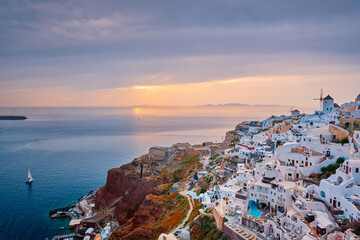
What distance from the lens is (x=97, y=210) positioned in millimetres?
56344

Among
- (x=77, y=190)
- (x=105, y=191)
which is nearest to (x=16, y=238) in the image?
(x=105, y=191)

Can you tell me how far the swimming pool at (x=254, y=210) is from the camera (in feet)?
87.1

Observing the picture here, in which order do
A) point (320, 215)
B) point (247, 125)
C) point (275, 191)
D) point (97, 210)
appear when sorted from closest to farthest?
point (320, 215)
point (275, 191)
point (97, 210)
point (247, 125)

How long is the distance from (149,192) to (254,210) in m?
29.9

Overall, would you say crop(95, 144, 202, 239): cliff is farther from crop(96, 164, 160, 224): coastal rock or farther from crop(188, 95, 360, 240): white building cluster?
crop(188, 95, 360, 240): white building cluster

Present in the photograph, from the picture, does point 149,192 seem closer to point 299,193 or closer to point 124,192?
point 124,192

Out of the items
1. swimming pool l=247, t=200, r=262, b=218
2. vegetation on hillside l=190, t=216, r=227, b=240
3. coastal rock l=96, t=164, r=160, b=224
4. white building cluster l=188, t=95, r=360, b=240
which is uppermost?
white building cluster l=188, t=95, r=360, b=240

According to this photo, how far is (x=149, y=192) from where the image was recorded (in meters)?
52.8

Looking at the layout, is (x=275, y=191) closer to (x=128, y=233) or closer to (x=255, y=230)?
(x=255, y=230)

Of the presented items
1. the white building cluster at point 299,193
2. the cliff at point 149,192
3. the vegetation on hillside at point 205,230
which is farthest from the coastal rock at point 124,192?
the vegetation on hillside at point 205,230

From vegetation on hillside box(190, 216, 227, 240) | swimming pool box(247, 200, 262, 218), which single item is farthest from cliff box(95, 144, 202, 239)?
swimming pool box(247, 200, 262, 218)

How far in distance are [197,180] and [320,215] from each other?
2997cm

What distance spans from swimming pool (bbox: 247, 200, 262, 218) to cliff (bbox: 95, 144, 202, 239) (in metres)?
13.1

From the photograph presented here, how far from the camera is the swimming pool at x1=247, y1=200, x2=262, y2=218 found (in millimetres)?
26553
